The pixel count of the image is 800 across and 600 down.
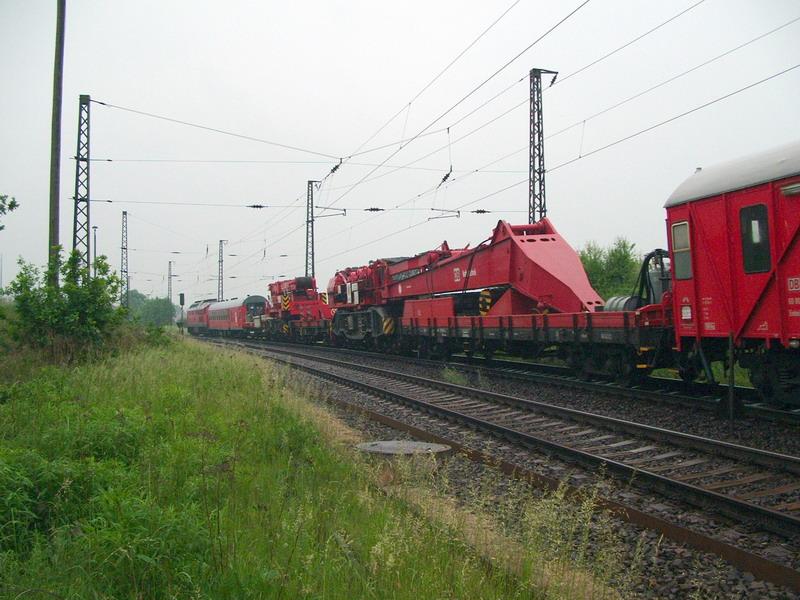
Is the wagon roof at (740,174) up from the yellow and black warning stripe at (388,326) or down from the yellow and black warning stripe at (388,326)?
up

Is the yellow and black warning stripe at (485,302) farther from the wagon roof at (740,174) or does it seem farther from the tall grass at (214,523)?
the tall grass at (214,523)

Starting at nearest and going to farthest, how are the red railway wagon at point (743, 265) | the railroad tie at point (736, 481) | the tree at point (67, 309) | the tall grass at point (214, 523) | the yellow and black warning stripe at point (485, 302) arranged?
the tall grass at point (214, 523) < the railroad tie at point (736, 481) < the red railway wagon at point (743, 265) < the tree at point (67, 309) < the yellow and black warning stripe at point (485, 302)

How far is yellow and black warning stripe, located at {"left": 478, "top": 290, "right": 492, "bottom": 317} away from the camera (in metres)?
16.8

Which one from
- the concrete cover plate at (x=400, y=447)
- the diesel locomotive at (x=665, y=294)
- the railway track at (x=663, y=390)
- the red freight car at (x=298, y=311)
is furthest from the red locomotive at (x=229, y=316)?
the concrete cover plate at (x=400, y=447)

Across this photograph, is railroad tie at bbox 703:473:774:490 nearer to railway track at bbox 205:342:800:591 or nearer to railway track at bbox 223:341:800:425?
railway track at bbox 205:342:800:591

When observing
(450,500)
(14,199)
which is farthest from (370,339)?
(450,500)

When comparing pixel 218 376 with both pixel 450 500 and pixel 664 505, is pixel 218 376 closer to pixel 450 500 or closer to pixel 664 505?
pixel 450 500

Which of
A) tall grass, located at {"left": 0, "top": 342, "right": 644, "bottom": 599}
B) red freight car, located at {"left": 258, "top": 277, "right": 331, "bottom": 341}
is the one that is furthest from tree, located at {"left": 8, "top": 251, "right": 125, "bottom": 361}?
red freight car, located at {"left": 258, "top": 277, "right": 331, "bottom": 341}

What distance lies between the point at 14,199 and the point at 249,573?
36.5ft

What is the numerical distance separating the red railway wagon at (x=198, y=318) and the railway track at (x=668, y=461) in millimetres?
49070

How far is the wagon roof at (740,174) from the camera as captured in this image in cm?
848

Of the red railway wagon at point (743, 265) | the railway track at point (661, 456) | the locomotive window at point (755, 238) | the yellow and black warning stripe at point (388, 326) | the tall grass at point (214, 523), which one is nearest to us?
the tall grass at point (214, 523)

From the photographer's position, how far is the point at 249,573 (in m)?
3.56

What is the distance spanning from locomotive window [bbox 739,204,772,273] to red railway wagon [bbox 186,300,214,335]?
52.5m
